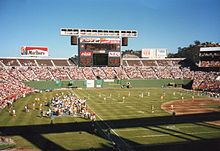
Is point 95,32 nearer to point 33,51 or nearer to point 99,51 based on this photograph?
point 99,51

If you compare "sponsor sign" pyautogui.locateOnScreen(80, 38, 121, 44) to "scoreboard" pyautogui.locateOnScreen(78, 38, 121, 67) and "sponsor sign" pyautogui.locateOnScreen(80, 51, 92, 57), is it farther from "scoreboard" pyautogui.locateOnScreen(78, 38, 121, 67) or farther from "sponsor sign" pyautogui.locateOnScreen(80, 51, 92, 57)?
"sponsor sign" pyautogui.locateOnScreen(80, 51, 92, 57)

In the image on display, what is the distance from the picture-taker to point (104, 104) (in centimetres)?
Answer: 3975

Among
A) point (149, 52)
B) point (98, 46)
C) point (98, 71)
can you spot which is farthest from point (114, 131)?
point (149, 52)

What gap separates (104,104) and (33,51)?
41063 millimetres

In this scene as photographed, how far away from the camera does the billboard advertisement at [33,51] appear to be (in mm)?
73375

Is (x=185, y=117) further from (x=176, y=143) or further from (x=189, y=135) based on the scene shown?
(x=176, y=143)

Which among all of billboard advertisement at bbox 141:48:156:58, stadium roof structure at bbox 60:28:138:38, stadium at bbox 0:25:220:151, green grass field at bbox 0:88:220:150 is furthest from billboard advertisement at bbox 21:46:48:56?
green grass field at bbox 0:88:220:150

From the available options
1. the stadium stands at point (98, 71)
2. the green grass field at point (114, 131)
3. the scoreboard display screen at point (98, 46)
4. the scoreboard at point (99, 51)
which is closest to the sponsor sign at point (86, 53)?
the scoreboard at point (99, 51)

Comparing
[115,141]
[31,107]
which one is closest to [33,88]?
[31,107]

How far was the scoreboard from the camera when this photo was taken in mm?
62438

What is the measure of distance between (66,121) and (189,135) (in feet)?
40.1

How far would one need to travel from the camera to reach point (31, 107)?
119ft

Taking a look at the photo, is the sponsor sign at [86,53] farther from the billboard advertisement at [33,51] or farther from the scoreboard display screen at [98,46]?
the billboard advertisement at [33,51]

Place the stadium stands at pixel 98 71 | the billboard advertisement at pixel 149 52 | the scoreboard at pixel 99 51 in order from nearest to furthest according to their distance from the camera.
→ the scoreboard at pixel 99 51
the stadium stands at pixel 98 71
the billboard advertisement at pixel 149 52
